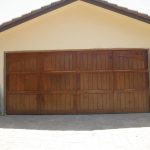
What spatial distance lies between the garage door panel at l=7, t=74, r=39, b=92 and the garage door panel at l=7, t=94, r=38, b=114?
246mm

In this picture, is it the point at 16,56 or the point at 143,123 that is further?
the point at 16,56

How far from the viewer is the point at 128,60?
1045cm

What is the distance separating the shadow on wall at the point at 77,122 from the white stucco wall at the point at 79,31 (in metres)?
1.76

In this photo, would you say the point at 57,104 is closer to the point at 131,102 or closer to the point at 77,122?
the point at 77,122

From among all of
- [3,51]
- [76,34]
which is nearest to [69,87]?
[76,34]

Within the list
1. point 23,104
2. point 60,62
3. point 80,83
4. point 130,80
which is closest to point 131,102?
point 130,80

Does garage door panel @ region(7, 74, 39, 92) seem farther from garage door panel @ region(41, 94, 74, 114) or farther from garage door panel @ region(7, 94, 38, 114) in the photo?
garage door panel @ region(41, 94, 74, 114)

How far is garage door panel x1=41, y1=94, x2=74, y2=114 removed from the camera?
10.4m

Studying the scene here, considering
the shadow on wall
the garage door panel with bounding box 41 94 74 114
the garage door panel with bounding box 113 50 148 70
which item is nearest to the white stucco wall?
the garage door panel with bounding box 113 50 148 70

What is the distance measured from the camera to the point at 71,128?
783cm

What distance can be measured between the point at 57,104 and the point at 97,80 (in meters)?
1.62

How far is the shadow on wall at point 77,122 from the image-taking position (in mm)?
8016

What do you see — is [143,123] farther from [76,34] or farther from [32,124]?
[76,34]

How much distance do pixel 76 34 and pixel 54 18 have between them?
3.16 feet
